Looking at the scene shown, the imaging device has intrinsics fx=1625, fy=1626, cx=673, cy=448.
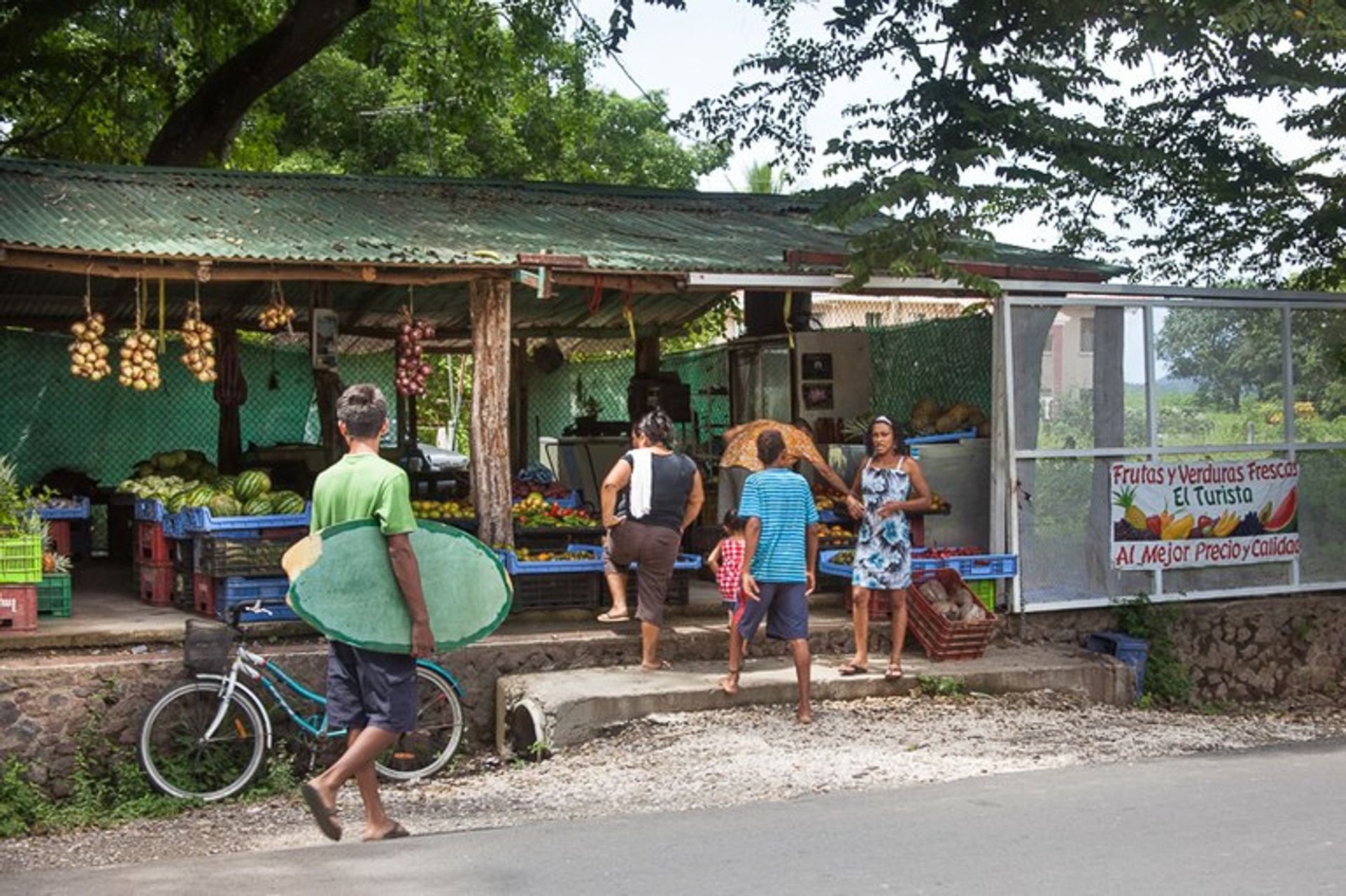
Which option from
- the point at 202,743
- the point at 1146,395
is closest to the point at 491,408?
the point at 202,743

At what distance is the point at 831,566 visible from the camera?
12.5 m

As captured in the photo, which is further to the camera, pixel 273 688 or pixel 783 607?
pixel 783 607

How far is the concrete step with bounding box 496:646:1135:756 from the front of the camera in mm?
9914

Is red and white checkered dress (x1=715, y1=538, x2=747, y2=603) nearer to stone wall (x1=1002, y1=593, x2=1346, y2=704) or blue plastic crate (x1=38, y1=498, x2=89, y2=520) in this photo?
stone wall (x1=1002, y1=593, x2=1346, y2=704)

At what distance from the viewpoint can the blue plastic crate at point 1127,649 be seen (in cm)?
1237

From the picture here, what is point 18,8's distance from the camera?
57.4ft

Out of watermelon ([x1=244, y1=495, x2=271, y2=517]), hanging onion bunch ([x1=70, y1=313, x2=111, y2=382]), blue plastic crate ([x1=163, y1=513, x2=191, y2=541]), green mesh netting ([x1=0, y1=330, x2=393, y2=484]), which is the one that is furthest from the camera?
green mesh netting ([x1=0, y1=330, x2=393, y2=484])

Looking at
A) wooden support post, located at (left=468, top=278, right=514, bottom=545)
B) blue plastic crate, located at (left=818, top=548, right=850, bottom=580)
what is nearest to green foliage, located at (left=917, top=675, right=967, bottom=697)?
blue plastic crate, located at (left=818, top=548, right=850, bottom=580)

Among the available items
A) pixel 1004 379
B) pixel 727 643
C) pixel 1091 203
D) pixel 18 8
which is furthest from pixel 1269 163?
pixel 18 8

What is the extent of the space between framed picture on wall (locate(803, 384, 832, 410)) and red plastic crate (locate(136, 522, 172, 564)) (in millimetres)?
5883

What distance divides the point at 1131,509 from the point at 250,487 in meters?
6.71

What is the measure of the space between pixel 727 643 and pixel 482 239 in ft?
11.2

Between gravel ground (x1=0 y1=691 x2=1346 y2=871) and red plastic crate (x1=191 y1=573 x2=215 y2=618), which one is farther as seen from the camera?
red plastic crate (x1=191 y1=573 x2=215 y2=618)

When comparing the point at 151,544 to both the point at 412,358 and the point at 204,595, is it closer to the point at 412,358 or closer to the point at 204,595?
the point at 204,595
